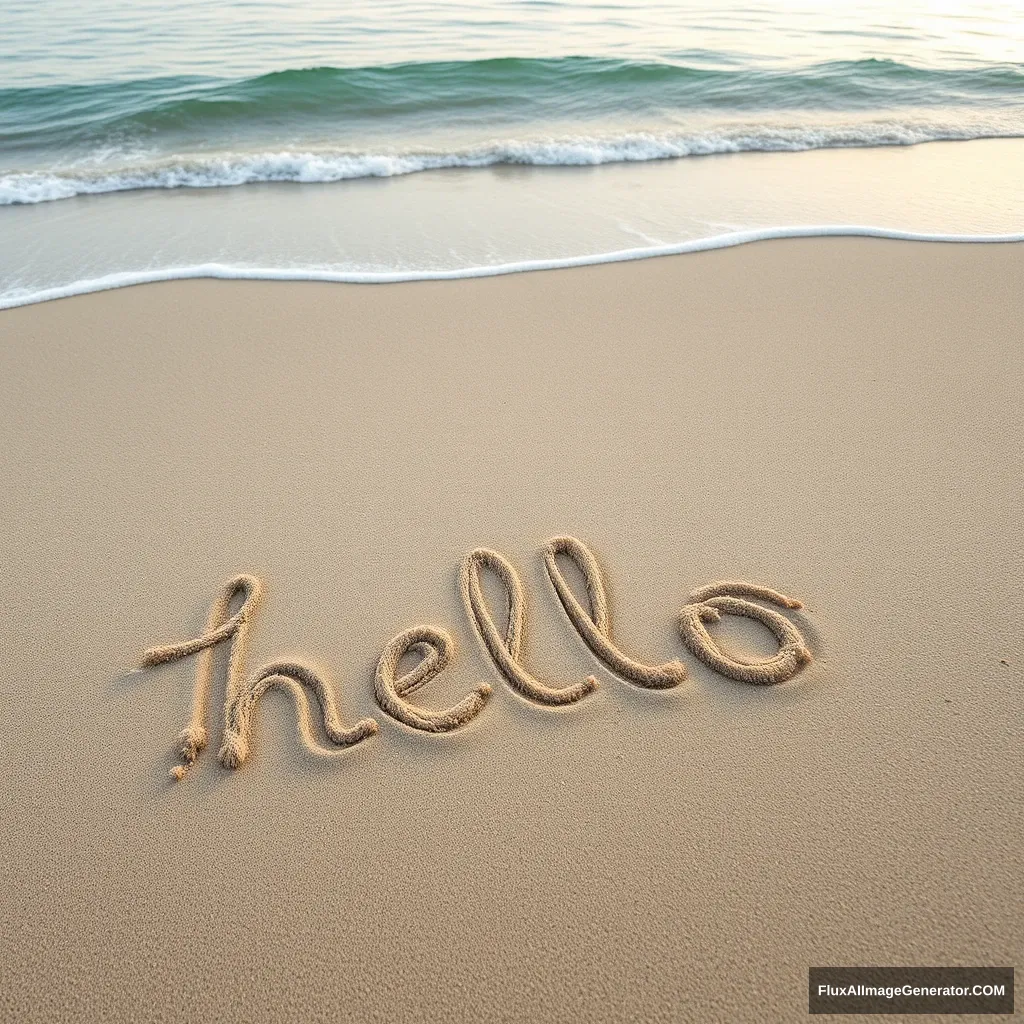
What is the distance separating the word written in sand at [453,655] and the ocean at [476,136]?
2.57 metres

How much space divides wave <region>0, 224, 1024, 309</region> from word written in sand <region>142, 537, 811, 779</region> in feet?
8.02

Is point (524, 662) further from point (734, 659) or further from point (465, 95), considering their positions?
point (465, 95)

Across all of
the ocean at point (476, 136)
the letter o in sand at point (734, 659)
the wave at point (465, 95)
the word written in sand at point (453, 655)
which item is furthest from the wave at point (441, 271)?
the wave at point (465, 95)

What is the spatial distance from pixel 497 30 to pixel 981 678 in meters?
13.0

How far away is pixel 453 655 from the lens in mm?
2168

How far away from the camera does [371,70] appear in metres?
9.62

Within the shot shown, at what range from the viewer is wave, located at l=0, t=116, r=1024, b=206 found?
6.45 metres

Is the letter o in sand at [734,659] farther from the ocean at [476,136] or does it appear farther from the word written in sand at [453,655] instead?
the ocean at [476,136]

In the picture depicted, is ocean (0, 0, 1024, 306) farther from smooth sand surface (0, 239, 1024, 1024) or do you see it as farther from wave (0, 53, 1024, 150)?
smooth sand surface (0, 239, 1024, 1024)

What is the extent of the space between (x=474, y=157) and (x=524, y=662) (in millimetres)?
5942

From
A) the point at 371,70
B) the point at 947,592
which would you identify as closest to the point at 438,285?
the point at 947,592

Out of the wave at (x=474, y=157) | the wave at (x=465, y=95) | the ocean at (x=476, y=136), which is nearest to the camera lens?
the ocean at (x=476, y=136)

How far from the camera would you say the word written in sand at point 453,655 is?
78.0 inches

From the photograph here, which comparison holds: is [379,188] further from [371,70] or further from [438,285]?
[371,70]
